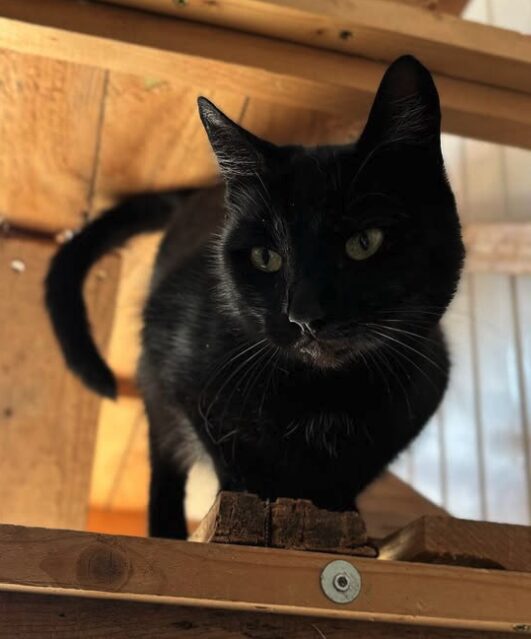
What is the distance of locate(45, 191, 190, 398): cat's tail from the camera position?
Result: 1.39 m

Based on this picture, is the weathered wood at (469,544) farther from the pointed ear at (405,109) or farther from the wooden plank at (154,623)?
the pointed ear at (405,109)

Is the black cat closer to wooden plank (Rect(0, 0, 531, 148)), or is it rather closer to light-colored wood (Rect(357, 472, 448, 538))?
wooden plank (Rect(0, 0, 531, 148))

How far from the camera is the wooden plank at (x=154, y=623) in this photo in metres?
0.75

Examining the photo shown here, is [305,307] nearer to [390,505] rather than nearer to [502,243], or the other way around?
[390,505]

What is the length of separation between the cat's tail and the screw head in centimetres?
69

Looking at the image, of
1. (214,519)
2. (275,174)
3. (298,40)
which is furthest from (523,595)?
(298,40)

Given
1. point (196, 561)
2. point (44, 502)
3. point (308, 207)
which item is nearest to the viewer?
point (196, 561)

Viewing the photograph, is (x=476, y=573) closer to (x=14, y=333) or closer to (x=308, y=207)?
(x=308, y=207)

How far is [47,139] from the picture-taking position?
1.42 meters

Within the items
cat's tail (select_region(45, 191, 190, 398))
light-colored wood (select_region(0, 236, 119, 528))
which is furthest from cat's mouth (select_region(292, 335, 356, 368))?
light-colored wood (select_region(0, 236, 119, 528))

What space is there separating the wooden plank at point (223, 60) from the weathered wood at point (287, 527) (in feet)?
1.84

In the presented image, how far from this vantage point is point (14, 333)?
1.59 m

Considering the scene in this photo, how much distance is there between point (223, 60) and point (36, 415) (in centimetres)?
75

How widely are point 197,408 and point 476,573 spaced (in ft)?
1.43
